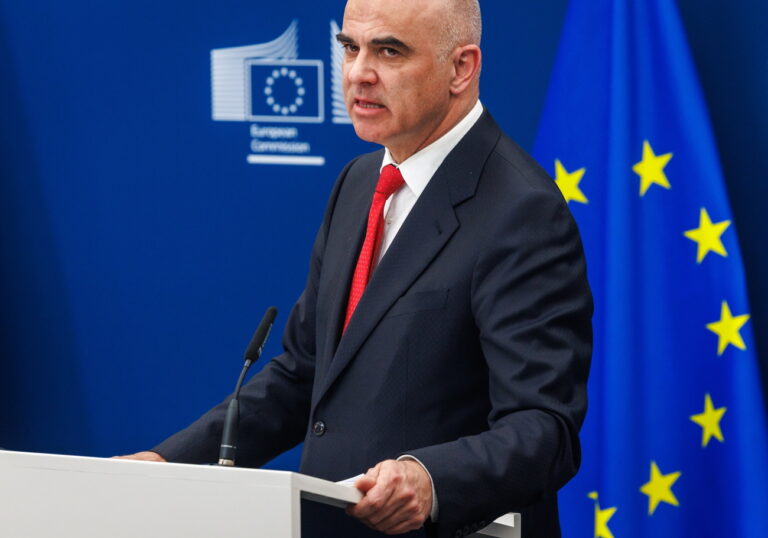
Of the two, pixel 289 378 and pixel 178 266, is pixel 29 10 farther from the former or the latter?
pixel 289 378

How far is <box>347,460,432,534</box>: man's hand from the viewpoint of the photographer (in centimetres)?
162

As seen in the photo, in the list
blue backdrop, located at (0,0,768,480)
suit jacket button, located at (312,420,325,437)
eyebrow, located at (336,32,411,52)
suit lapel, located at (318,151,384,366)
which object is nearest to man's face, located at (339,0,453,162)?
eyebrow, located at (336,32,411,52)

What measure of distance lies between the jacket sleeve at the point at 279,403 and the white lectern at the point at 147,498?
518mm

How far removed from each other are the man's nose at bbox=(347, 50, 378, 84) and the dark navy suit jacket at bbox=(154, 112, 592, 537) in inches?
7.7

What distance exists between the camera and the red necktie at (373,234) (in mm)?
2078

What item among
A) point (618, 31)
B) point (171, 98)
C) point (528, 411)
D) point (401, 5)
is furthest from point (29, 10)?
point (528, 411)

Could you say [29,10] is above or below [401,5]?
above

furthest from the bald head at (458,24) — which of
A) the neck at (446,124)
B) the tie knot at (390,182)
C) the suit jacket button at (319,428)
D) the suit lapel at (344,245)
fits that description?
the suit jacket button at (319,428)

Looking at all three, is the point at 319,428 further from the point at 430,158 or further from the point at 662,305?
the point at 662,305

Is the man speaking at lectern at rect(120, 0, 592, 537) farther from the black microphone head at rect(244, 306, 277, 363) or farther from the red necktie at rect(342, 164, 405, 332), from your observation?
the black microphone head at rect(244, 306, 277, 363)

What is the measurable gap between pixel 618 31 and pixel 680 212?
0.48m

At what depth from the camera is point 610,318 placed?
301 centimetres

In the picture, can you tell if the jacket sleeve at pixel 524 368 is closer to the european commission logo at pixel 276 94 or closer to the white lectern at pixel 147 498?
the white lectern at pixel 147 498

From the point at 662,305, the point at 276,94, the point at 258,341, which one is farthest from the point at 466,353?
the point at 276,94
